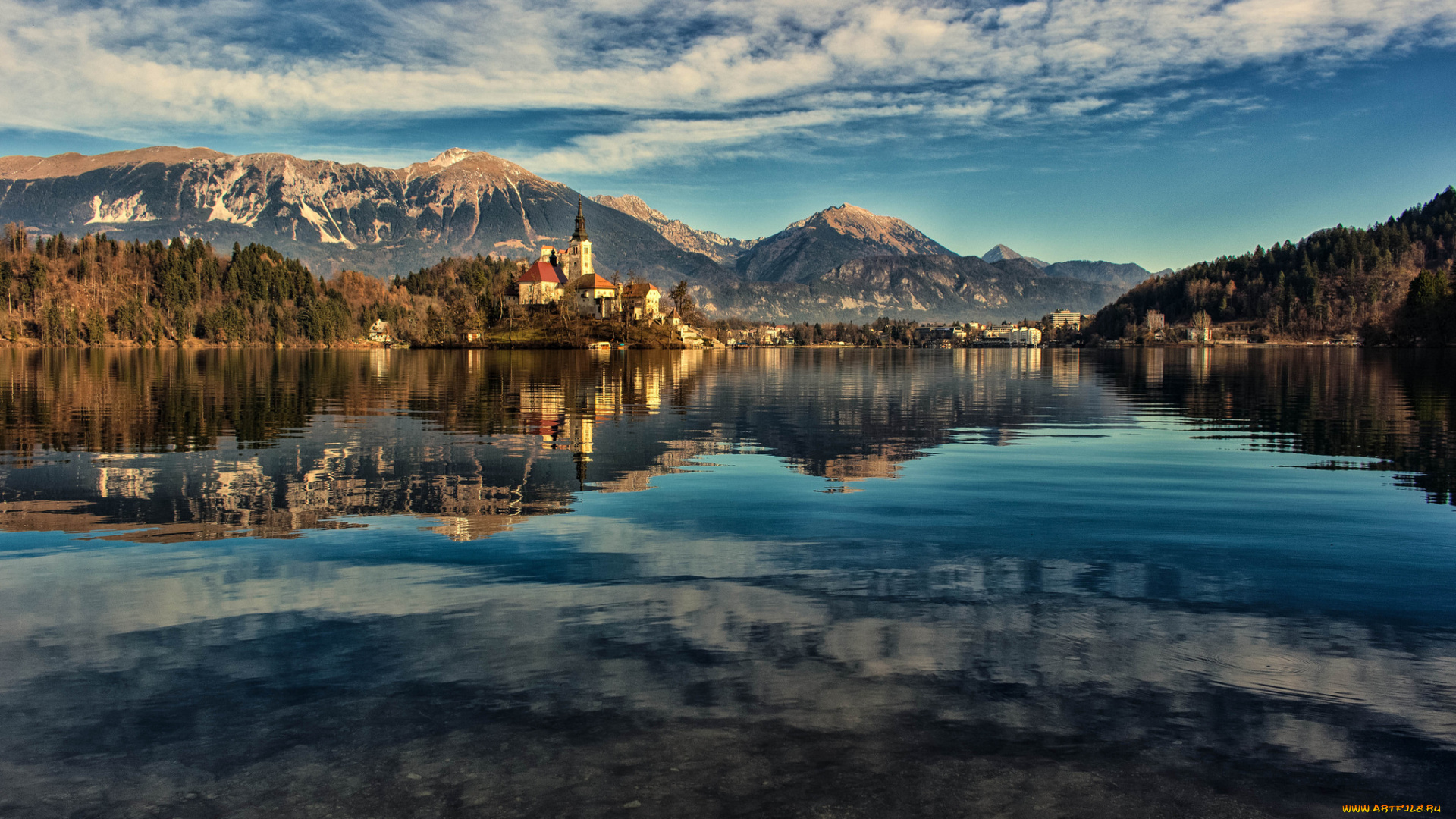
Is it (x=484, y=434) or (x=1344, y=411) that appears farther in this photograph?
(x=1344, y=411)

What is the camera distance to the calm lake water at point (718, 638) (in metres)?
7.89

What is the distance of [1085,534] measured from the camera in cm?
1870

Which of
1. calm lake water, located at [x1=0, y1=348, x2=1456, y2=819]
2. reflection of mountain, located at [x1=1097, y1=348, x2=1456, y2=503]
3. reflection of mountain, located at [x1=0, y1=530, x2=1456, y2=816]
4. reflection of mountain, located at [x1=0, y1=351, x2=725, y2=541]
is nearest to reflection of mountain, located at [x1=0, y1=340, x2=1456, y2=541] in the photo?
reflection of mountain, located at [x1=0, y1=351, x2=725, y2=541]

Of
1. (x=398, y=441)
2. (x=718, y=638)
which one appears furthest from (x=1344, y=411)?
(x=718, y=638)

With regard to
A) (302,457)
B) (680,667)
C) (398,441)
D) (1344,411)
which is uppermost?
(1344,411)

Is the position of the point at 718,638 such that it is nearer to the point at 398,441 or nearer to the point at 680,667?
the point at 680,667

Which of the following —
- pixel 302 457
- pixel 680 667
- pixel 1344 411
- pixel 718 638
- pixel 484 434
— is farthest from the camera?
pixel 1344 411

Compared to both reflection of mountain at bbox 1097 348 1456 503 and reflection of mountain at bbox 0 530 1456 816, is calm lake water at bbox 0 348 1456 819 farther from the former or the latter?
reflection of mountain at bbox 1097 348 1456 503

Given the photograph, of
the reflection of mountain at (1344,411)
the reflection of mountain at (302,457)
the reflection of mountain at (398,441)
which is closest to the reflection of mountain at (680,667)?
the reflection of mountain at (302,457)

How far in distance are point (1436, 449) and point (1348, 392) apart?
42.0 meters

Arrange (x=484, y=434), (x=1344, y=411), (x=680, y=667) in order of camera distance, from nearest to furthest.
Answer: (x=680, y=667), (x=484, y=434), (x=1344, y=411)

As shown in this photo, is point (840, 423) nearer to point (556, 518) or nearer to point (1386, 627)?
point (556, 518)

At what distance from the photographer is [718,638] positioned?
38.2 feet

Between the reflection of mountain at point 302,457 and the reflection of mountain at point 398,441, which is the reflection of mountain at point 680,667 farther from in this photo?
the reflection of mountain at point 398,441
